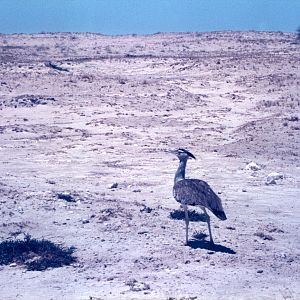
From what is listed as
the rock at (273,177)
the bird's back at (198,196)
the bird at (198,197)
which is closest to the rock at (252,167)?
the rock at (273,177)

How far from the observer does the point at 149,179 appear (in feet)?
46.5

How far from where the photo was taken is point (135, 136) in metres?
19.6

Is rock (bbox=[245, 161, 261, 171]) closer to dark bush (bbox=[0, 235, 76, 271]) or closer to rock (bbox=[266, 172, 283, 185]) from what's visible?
rock (bbox=[266, 172, 283, 185])

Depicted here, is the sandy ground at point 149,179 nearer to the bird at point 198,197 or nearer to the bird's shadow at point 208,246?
the bird's shadow at point 208,246

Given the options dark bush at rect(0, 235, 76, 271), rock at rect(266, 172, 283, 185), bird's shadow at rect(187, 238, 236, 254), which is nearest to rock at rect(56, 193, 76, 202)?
dark bush at rect(0, 235, 76, 271)

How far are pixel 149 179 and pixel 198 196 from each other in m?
5.18

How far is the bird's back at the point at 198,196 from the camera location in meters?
8.86

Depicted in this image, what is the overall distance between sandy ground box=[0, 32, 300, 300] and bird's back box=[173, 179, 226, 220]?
2.32 feet

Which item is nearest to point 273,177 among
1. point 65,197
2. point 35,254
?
point 65,197

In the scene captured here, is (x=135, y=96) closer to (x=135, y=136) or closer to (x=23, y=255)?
(x=135, y=136)

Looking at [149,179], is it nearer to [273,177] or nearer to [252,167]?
[252,167]

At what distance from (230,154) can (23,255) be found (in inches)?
352

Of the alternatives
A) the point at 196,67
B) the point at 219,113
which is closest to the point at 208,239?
the point at 219,113

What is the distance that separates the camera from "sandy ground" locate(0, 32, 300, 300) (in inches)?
322
